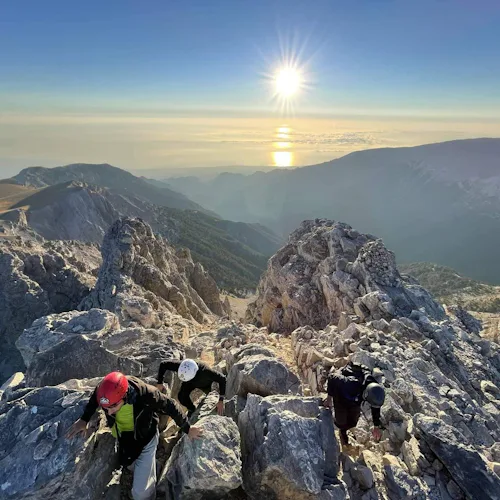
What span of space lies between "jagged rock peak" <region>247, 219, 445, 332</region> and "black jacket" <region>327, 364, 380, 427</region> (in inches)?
571

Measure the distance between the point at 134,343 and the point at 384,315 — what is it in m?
17.0

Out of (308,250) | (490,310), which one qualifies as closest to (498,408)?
(308,250)

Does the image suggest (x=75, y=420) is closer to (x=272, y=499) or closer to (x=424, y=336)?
(x=272, y=499)

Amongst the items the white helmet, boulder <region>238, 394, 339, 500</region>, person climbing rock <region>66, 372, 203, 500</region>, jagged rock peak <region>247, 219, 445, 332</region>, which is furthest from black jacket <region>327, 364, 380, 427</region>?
jagged rock peak <region>247, 219, 445, 332</region>

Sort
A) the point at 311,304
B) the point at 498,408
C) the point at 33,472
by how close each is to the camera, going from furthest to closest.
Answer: the point at 311,304 → the point at 498,408 → the point at 33,472

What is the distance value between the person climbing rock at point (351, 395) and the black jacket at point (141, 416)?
4673 mm

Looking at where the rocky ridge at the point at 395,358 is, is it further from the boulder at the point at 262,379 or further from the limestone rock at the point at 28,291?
the limestone rock at the point at 28,291

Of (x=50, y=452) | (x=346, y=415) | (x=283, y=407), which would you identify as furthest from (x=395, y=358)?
(x=50, y=452)

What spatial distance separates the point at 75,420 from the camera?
8.67m

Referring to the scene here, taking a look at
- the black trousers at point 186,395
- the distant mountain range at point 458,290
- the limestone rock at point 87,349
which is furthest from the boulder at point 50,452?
the distant mountain range at point 458,290

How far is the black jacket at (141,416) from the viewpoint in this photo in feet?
28.3

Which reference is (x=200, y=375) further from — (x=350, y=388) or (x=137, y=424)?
(x=350, y=388)

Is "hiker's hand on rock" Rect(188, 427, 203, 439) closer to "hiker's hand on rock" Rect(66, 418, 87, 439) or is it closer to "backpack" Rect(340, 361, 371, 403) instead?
"hiker's hand on rock" Rect(66, 418, 87, 439)

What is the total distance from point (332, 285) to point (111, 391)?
26.8m
